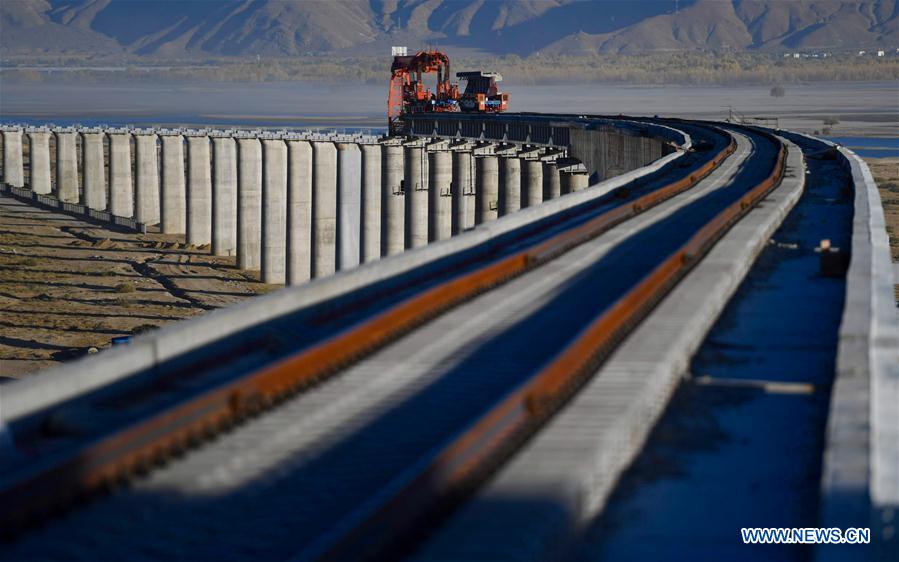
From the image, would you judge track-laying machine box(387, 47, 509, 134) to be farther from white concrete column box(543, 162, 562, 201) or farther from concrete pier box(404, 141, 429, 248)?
white concrete column box(543, 162, 562, 201)

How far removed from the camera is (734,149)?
49.6 meters

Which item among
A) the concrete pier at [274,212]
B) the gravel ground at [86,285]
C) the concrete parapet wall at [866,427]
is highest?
the concrete parapet wall at [866,427]

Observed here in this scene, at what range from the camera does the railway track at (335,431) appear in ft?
29.1

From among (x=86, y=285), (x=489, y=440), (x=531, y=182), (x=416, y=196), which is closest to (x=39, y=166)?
(x=86, y=285)

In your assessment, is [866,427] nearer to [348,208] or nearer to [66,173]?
[348,208]

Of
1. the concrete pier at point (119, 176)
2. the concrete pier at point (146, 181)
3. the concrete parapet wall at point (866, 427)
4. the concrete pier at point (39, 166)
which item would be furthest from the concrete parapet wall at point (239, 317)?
the concrete pier at point (39, 166)

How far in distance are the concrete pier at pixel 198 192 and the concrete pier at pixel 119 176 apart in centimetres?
630

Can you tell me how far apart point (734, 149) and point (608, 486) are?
135 ft

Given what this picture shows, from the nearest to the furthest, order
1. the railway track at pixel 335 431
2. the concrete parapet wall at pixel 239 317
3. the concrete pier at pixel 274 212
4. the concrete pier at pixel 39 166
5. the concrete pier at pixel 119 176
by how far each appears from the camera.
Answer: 1. the railway track at pixel 335 431
2. the concrete parapet wall at pixel 239 317
3. the concrete pier at pixel 274 212
4. the concrete pier at pixel 119 176
5. the concrete pier at pixel 39 166

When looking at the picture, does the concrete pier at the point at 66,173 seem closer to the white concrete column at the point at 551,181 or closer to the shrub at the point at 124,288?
the shrub at the point at 124,288

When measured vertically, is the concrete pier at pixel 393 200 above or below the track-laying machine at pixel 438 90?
below

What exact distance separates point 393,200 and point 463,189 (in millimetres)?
3810

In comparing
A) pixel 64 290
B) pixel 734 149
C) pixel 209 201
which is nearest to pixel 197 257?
pixel 209 201

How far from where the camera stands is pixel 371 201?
70562 millimetres
